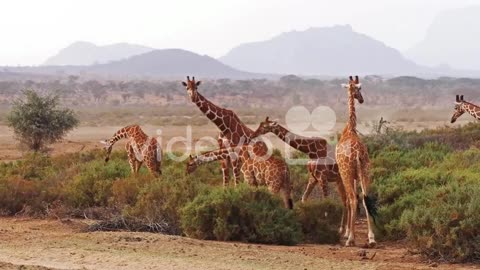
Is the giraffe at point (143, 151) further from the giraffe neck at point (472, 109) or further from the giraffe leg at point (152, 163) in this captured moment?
the giraffe neck at point (472, 109)

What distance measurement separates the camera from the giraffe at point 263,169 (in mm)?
14516

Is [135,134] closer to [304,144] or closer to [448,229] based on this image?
[304,144]

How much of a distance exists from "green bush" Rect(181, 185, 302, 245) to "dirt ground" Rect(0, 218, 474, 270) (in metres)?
0.33

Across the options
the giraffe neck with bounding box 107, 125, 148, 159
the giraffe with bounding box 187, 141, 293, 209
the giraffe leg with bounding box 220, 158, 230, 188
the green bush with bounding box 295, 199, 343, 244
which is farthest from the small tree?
the green bush with bounding box 295, 199, 343, 244

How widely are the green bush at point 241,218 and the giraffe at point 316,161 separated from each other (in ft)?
4.90

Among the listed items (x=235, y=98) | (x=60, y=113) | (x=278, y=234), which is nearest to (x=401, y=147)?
(x=278, y=234)

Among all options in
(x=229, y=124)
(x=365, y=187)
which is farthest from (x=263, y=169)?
(x=229, y=124)

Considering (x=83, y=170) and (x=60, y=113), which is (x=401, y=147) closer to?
(x=83, y=170)

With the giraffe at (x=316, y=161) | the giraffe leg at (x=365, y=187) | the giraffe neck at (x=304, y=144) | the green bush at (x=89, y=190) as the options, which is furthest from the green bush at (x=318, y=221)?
the green bush at (x=89, y=190)

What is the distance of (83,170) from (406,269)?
11.1 m

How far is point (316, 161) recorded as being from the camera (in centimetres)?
1530

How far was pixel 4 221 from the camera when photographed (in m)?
16.6

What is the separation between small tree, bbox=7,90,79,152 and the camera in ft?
108

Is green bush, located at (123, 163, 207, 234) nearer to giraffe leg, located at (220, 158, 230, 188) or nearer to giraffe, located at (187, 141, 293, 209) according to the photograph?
giraffe leg, located at (220, 158, 230, 188)
